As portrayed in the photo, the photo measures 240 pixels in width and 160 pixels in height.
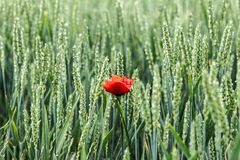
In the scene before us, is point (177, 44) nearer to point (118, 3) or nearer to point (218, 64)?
point (218, 64)

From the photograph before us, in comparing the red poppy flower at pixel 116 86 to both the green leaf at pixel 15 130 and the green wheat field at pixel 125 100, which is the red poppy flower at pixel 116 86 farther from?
the green leaf at pixel 15 130

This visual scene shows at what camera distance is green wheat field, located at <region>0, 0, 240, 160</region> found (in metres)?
0.80

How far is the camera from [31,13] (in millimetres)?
1736

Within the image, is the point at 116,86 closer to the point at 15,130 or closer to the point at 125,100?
the point at 125,100

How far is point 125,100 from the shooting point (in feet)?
3.50

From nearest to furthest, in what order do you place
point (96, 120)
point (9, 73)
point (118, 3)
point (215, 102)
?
point (215, 102), point (96, 120), point (9, 73), point (118, 3)

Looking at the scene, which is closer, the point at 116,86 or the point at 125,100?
the point at 116,86

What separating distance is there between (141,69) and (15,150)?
553 mm

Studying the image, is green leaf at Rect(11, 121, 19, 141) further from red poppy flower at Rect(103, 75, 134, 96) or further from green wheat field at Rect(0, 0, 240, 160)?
red poppy flower at Rect(103, 75, 134, 96)

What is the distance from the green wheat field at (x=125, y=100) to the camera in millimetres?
802

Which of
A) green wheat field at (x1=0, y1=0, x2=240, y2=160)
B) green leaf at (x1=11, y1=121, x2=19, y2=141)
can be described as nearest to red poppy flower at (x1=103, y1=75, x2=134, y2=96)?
green wheat field at (x1=0, y1=0, x2=240, y2=160)

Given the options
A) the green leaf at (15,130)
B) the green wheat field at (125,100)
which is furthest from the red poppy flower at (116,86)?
the green leaf at (15,130)

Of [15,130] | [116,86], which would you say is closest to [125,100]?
[116,86]

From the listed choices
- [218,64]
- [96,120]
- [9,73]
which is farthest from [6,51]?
[218,64]
